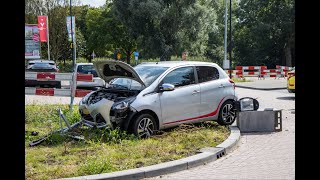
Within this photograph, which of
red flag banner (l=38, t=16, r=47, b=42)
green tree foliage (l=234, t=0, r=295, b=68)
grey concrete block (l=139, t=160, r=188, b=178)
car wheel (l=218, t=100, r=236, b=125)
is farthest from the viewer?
green tree foliage (l=234, t=0, r=295, b=68)

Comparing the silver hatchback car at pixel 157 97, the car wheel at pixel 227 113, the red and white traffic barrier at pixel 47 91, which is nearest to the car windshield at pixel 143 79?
the silver hatchback car at pixel 157 97

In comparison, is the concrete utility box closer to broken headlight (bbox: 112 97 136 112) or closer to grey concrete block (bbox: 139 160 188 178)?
broken headlight (bbox: 112 97 136 112)

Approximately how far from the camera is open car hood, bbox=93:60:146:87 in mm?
8711

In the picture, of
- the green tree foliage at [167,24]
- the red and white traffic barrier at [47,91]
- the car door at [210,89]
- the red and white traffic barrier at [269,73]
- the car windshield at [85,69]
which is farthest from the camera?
the green tree foliage at [167,24]

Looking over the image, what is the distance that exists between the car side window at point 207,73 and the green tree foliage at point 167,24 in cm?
2964

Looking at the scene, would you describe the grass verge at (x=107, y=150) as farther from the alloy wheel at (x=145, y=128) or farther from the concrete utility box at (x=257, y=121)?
the concrete utility box at (x=257, y=121)

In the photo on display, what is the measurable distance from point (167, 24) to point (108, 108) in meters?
32.6

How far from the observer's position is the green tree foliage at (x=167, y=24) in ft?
130

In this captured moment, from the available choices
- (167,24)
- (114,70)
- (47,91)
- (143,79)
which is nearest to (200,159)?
(143,79)

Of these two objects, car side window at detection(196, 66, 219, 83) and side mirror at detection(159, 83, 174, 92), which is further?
car side window at detection(196, 66, 219, 83)

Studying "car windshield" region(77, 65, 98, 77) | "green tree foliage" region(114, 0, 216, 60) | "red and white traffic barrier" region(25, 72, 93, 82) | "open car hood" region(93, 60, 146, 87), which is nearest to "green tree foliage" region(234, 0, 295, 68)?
"green tree foliage" region(114, 0, 216, 60)

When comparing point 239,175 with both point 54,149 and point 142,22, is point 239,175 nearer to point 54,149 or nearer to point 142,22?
point 54,149

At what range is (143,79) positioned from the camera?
9.12 metres
